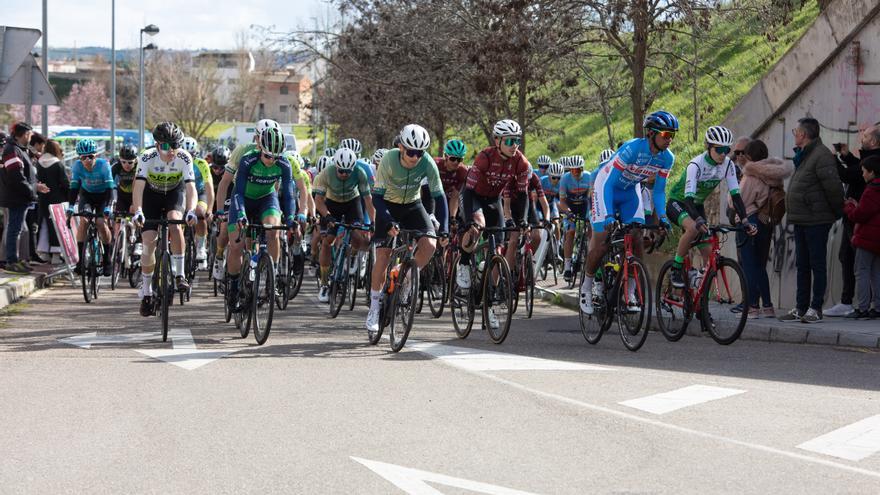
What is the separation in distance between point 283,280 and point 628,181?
215 inches

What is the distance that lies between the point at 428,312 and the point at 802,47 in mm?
5539

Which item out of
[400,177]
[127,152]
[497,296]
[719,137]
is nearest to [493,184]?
[497,296]

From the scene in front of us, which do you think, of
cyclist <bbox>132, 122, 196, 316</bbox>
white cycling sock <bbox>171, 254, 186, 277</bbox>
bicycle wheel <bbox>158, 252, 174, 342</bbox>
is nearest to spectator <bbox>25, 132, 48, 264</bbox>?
cyclist <bbox>132, 122, 196, 316</bbox>

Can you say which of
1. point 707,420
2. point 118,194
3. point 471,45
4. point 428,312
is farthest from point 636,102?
point 707,420

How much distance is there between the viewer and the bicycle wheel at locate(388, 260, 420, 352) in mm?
11586

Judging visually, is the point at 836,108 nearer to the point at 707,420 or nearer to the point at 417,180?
the point at 417,180

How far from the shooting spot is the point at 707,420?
8.14 metres

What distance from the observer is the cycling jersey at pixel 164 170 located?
524 inches

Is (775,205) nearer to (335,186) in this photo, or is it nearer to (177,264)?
(335,186)

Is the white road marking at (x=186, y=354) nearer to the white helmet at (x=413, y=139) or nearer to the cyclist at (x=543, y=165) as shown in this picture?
the white helmet at (x=413, y=139)

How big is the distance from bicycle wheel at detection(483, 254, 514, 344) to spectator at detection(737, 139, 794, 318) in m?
3.24

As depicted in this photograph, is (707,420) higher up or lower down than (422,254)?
lower down

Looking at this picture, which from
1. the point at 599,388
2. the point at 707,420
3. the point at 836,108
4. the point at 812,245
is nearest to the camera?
the point at 707,420

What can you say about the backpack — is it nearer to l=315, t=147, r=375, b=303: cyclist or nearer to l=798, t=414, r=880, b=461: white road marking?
l=315, t=147, r=375, b=303: cyclist
